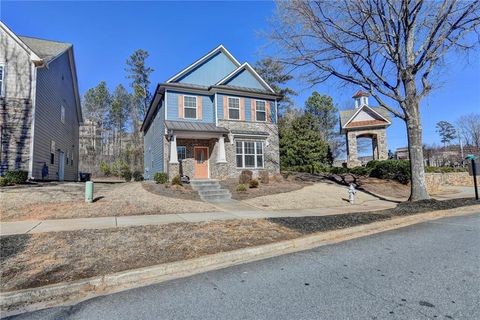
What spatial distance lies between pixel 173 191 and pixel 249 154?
7.63 meters

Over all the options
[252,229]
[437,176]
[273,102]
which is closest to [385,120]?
[437,176]

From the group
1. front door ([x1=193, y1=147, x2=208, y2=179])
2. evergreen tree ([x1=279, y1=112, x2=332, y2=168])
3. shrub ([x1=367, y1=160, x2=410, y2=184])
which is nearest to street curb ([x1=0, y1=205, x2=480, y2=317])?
front door ([x1=193, y1=147, x2=208, y2=179])

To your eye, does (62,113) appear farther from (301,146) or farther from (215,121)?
(301,146)

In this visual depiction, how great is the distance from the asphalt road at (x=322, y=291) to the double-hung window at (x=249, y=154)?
1461cm

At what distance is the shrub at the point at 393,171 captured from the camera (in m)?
19.9

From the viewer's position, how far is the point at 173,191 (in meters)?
13.6

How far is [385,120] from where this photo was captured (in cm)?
2916

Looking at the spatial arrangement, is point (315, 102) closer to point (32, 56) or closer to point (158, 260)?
point (32, 56)

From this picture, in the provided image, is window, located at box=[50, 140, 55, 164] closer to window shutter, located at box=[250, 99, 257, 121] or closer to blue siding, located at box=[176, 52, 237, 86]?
blue siding, located at box=[176, 52, 237, 86]

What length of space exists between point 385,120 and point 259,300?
30216 mm

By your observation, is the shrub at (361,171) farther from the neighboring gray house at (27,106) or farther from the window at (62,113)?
the window at (62,113)

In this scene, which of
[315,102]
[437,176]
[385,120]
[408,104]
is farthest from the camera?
[315,102]

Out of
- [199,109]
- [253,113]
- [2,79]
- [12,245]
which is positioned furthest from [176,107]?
[12,245]

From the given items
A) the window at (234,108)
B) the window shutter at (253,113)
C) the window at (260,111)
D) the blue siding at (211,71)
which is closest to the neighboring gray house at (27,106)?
the blue siding at (211,71)
